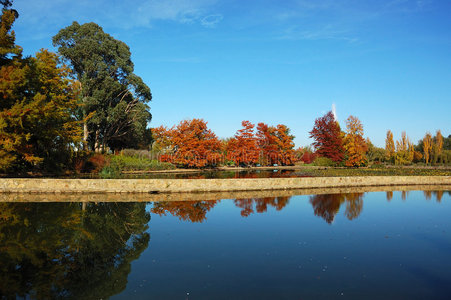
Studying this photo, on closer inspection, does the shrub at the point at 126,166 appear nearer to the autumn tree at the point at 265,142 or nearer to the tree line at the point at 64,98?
the tree line at the point at 64,98

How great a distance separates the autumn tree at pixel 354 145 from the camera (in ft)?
142

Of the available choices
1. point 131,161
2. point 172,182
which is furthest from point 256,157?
point 172,182

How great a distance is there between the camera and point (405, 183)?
26797mm

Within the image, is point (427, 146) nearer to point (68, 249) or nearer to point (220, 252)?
point (220, 252)

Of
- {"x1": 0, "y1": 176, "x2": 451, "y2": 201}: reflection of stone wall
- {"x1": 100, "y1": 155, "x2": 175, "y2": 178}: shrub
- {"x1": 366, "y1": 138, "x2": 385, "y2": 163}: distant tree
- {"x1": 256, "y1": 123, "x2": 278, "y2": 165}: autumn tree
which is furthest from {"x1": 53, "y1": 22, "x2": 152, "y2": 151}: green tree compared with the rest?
{"x1": 366, "y1": 138, "x2": 385, "y2": 163}: distant tree

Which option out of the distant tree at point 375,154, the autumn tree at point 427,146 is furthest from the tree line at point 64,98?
the autumn tree at point 427,146

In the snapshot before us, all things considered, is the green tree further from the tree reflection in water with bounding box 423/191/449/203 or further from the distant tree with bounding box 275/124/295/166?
the tree reflection in water with bounding box 423/191/449/203

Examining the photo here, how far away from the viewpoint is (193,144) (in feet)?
131

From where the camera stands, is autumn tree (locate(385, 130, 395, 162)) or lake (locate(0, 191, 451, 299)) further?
autumn tree (locate(385, 130, 395, 162))

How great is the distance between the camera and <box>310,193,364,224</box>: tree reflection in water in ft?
47.5

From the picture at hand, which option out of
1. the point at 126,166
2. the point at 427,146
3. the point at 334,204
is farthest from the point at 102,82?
the point at 427,146

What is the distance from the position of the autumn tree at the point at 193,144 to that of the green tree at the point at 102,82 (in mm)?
4818

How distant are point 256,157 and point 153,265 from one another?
4034 cm

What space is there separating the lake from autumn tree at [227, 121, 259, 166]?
102ft
